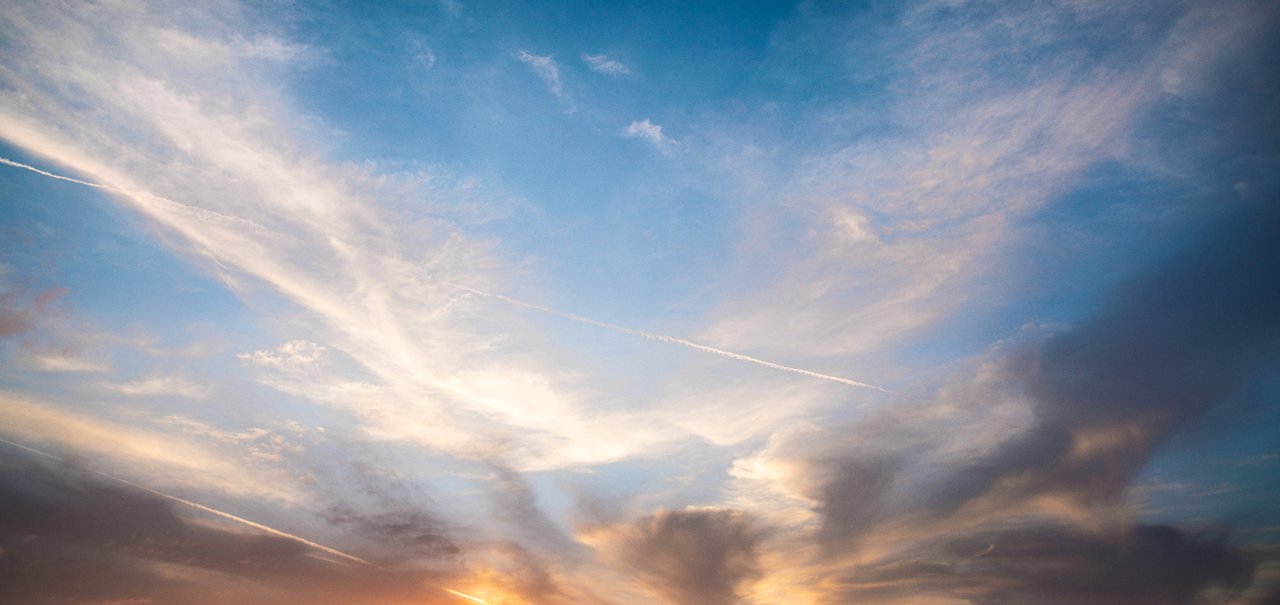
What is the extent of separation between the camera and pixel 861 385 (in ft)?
245

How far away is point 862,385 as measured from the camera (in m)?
74.6

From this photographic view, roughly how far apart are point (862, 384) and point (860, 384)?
0.21 metres

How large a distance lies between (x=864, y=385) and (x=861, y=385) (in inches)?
11.9

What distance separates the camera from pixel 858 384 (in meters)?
74.6

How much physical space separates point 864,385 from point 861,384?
33 centimetres

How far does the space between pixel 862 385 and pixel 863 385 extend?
0.35 ft

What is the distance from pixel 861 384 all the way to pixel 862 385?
179 mm

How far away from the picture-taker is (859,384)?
245 ft

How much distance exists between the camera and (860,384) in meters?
74.6

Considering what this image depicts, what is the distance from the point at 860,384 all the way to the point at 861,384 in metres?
0.11

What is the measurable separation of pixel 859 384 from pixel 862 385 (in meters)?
0.36

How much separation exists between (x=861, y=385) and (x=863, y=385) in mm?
211

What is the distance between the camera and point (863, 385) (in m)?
74.6

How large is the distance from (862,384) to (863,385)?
180 millimetres
